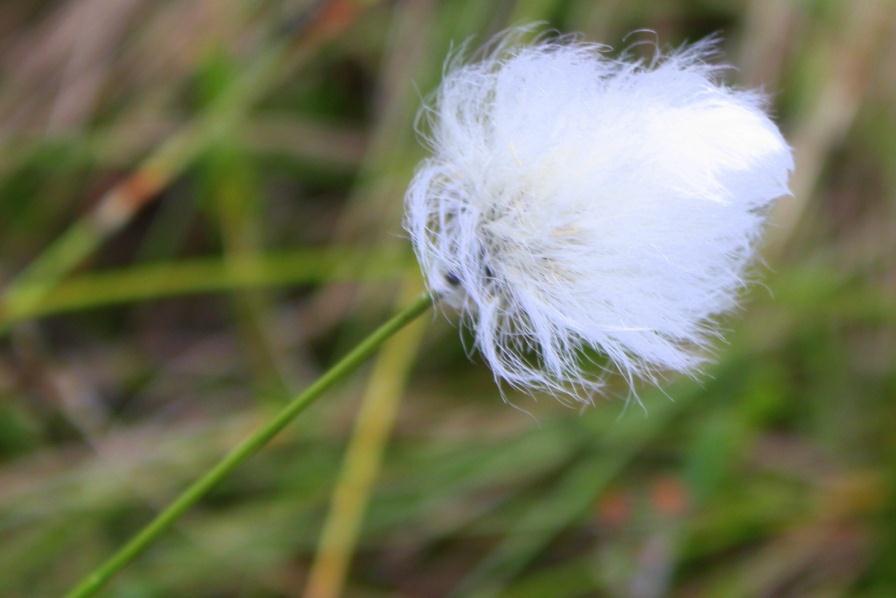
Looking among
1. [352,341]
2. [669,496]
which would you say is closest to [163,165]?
[352,341]

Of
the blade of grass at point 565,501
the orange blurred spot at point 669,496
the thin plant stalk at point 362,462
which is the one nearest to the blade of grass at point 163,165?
the thin plant stalk at point 362,462

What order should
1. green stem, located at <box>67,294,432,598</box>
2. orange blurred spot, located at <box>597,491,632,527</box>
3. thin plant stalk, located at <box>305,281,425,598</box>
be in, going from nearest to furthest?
green stem, located at <box>67,294,432,598</box> < thin plant stalk, located at <box>305,281,425,598</box> < orange blurred spot, located at <box>597,491,632,527</box>

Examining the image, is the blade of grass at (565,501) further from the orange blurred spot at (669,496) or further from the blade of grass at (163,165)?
the blade of grass at (163,165)

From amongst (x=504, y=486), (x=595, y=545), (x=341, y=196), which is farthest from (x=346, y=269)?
(x=595, y=545)

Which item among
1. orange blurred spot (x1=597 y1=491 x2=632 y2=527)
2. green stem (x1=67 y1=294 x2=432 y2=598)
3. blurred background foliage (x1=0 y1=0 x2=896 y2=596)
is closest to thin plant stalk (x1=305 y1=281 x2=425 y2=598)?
A: blurred background foliage (x1=0 y1=0 x2=896 y2=596)

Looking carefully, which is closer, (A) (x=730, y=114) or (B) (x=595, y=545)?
(A) (x=730, y=114)

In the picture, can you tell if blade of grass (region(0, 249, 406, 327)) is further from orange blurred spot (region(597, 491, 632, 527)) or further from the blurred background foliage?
orange blurred spot (region(597, 491, 632, 527))

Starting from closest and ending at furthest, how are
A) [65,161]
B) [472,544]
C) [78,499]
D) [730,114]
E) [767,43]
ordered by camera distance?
1. [730,114]
2. [78,499]
3. [472,544]
4. [65,161]
5. [767,43]

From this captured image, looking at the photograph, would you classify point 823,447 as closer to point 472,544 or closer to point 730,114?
point 472,544
